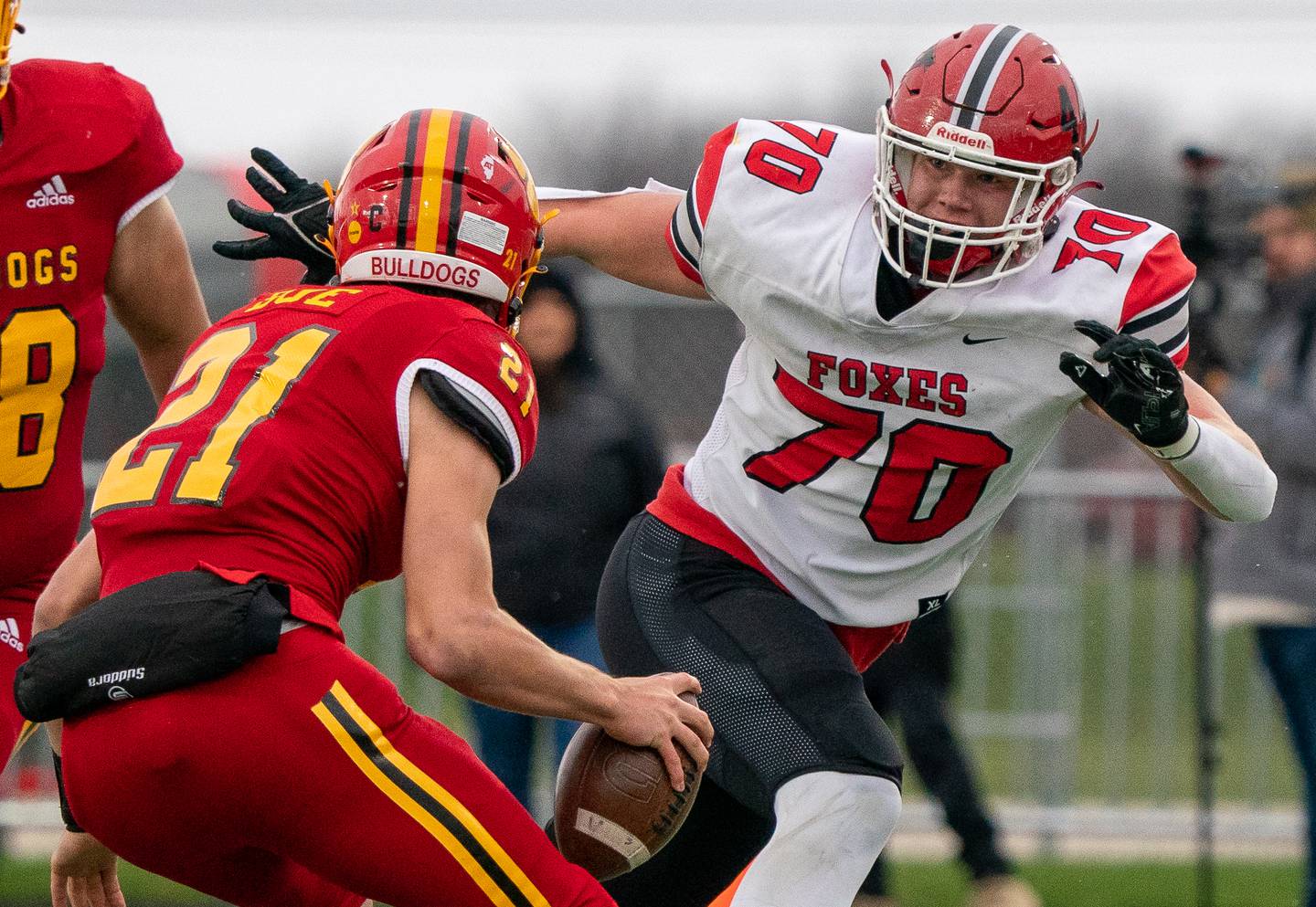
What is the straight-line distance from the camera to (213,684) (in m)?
2.41

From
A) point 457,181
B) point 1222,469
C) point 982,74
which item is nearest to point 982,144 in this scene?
point 982,74

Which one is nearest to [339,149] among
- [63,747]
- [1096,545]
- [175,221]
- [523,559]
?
[523,559]

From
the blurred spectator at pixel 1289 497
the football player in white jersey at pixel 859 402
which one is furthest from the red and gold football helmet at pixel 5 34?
the blurred spectator at pixel 1289 497

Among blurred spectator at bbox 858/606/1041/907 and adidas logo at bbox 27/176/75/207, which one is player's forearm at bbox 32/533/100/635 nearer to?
adidas logo at bbox 27/176/75/207

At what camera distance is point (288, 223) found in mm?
3285

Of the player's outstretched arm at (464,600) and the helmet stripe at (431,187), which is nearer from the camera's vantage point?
the player's outstretched arm at (464,600)

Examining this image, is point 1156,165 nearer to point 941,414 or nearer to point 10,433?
point 941,414

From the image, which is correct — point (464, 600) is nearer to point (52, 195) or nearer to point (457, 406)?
point (457, 406)

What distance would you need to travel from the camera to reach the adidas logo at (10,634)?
329 cm

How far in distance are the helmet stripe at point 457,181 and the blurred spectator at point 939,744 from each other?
3.10 m

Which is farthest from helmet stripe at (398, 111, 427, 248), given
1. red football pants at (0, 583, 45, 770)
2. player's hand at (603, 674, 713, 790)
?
red football pants at (0, 583, 45, 770)

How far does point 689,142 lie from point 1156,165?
2.19 meters

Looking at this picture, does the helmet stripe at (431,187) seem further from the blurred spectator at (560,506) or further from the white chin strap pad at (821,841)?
the blurred spectator at (560,506)

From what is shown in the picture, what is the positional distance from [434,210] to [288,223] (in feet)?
2.06
